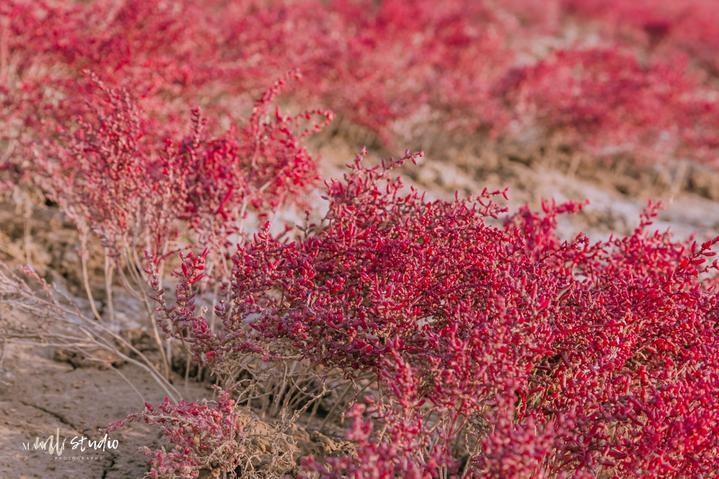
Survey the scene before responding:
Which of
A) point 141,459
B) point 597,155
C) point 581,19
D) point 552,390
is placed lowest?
point 141,459

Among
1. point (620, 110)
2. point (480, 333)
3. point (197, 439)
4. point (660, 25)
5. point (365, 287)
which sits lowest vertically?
point (197, 439)

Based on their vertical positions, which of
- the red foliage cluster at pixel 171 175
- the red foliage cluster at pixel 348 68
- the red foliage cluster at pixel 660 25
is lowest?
the red foliage cluster at pixel 171 175

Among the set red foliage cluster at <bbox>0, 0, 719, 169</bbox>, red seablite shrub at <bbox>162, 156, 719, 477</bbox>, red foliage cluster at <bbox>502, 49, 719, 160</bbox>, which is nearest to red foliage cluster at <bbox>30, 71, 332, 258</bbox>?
red seablite shrub at <bbox>162, 156, 719, 477</bbox>

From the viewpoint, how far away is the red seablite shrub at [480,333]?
254 centimetres

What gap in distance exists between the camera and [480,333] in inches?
104

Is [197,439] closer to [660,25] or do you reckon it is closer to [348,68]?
[348,68]

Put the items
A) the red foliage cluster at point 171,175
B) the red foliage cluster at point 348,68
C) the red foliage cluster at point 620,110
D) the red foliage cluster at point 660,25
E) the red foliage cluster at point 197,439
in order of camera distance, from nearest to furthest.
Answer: the red foliage cluster at point 197,439
the red foliage cluster at point 171,175
the red foliage cluster at point 348,68
the red foliage cluster at point 620,110
the red foliage cluster at point 660,25

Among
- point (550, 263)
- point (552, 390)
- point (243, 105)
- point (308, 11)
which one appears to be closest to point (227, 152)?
point (550, 263)

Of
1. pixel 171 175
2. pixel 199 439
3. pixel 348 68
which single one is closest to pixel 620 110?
pixel 348 68

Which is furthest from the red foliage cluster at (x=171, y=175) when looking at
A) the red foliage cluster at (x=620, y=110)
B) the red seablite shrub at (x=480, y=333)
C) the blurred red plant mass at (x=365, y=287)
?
the red foliage cluster at (x=620, y=110)

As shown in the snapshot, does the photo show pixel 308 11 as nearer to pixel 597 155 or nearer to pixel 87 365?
pixel 597 155

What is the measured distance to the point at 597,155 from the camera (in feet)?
32.3

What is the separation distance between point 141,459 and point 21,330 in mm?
1002

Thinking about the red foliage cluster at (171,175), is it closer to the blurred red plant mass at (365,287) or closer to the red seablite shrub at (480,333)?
the blurred red plant mass at (365,287)
